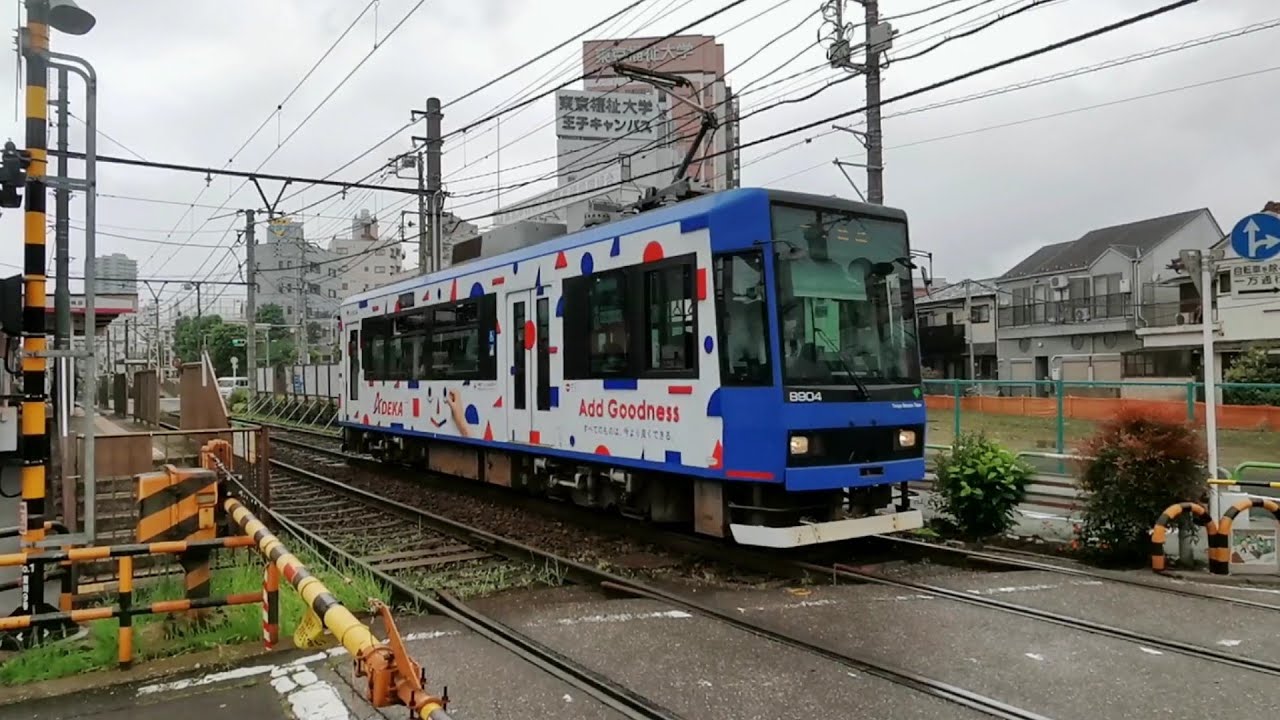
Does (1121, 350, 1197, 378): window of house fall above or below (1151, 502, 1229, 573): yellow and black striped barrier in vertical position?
above

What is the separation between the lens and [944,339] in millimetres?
43344

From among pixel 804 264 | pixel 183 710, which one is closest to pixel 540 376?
pixel 804 264

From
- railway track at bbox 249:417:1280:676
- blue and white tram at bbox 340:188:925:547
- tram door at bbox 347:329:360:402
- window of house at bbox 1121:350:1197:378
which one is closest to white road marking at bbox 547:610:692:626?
blue and white tram at bbox 340:188:925:547

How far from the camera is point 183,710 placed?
4.50 m

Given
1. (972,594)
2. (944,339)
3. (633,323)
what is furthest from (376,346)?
(944,339)

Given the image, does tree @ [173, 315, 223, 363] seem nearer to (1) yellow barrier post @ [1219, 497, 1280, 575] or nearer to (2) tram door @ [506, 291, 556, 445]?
(2) tram door @ [506, 291, 556, 445]

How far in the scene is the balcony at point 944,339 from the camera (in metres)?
43.1

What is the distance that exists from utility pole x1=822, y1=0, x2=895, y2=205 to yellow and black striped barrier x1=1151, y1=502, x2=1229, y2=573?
8939 mm

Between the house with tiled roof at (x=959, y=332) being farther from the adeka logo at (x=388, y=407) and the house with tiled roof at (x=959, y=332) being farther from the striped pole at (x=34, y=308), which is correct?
the striped pole at (x=34, y=308)

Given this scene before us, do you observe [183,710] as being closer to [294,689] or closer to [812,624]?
[294,689]

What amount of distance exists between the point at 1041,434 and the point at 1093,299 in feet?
96.3

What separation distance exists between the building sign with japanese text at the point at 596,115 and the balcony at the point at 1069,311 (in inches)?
853

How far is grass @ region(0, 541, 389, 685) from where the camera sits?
506 centimetres

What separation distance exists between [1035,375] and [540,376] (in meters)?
33.7
